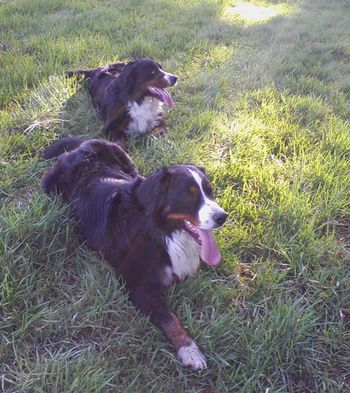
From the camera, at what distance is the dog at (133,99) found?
4035mm

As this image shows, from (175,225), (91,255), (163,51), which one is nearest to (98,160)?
(91,255)

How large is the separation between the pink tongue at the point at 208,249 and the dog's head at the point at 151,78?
2.18 metres

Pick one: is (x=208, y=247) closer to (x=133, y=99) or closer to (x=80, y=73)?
(x=133, y=99)

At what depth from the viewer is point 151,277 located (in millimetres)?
2412

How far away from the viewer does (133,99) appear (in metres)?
4.19

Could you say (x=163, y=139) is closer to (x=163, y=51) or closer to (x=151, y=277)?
(x=151, y=277)

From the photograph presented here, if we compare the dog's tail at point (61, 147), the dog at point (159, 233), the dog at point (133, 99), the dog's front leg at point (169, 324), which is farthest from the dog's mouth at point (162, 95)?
the dog's front leg at point (169, 324)

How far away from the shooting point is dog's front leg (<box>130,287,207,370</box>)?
2104 mm

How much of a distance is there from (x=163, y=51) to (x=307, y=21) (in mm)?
3133

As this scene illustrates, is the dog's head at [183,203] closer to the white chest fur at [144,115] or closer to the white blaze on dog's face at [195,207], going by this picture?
the white blaze on dog's face at [195,207]

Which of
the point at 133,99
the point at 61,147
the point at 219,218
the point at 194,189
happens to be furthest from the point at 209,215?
the point at 133,99

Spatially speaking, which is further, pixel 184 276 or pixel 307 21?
pixel 307 21

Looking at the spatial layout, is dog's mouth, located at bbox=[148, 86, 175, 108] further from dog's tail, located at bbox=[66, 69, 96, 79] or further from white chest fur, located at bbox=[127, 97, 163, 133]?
dog's tail, located at bbox=[66, 69, 96, 79]

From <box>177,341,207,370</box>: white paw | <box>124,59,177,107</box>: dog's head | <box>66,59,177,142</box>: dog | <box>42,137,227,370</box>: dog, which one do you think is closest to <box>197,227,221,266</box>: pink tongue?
<box>42,137,227,370</box>: dog
